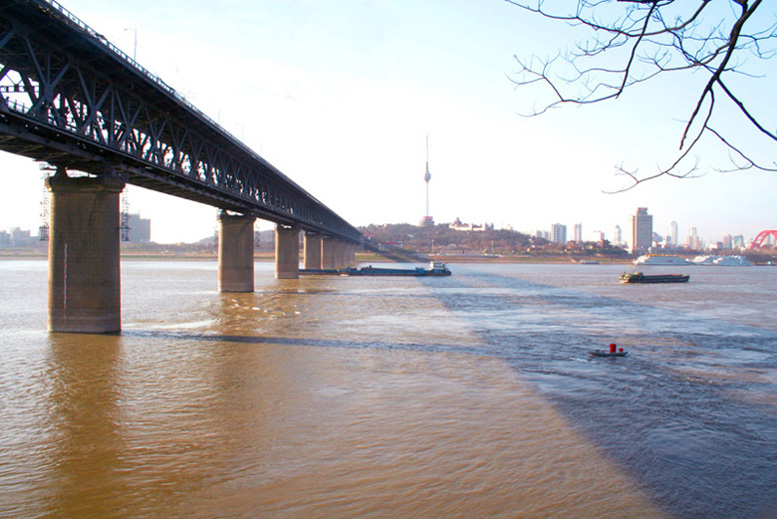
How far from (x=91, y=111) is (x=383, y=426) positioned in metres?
21.1

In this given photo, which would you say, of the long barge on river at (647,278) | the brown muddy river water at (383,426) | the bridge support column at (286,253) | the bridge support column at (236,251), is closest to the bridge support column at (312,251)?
the bridge support column at (286,253)

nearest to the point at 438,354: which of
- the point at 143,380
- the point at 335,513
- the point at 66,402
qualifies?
the point at 143,380

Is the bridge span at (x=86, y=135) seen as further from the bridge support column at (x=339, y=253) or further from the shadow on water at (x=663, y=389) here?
the bridge support column at (x=339, y=253)

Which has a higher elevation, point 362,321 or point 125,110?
point 125,110

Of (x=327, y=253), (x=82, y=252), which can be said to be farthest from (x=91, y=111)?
(x=327, y=253)

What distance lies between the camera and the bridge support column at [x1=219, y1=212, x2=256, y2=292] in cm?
6162

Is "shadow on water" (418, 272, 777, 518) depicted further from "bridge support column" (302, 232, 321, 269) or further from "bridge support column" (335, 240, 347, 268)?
"bridge support column" (335, 240, 347, 268)

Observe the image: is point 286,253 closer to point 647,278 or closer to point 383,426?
point 647,278

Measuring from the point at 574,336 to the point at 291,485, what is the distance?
24031 mm

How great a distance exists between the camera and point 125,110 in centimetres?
3192

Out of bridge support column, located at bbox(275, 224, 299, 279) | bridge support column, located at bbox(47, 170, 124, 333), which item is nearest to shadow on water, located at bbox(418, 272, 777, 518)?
bridge support column, located at bbox(47, 170, 124, 333)

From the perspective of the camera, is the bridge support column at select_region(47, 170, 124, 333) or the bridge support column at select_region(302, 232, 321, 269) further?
the bridge support column at select_region(302, 232, 321, 269)

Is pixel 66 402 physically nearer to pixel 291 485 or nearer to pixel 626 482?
pixel 291 485

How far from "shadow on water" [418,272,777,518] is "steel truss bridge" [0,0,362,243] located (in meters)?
21.3
